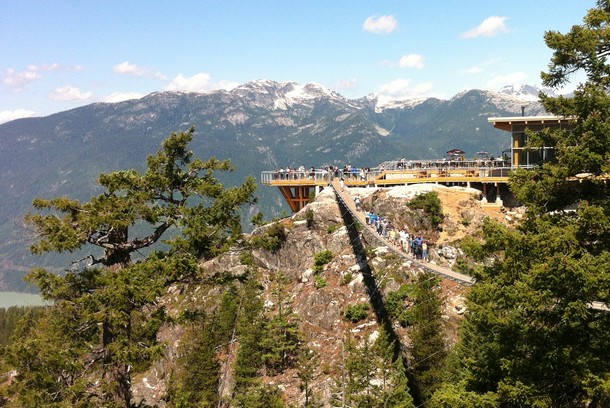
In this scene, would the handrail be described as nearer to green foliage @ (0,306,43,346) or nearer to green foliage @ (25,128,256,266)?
green foliage @ (25,128,256,266)

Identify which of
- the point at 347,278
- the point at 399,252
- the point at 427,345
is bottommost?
the point at 427,345

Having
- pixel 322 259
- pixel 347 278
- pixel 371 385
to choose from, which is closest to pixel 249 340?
pixel 347 278

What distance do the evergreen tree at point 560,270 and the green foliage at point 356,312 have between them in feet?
49.7

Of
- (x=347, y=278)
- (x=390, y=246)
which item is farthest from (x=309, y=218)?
(x=390, y=246)

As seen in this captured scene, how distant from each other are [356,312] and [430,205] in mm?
8718

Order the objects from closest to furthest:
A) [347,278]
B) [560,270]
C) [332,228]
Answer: [560,270] < [347,278] < [332,228]

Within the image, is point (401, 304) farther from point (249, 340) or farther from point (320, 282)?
point (249, 340)

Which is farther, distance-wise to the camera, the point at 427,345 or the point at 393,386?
the point at 427,345

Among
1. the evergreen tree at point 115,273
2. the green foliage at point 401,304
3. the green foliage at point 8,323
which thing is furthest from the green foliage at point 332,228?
the green foliage at point 8,323

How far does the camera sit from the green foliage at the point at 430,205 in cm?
2955

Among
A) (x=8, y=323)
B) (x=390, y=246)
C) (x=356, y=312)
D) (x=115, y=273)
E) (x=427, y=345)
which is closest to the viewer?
(x=115, y=273)

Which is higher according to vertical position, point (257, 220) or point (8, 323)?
point (257, 220)

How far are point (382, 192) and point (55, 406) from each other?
25901 mm

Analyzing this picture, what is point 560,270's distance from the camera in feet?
27.8
